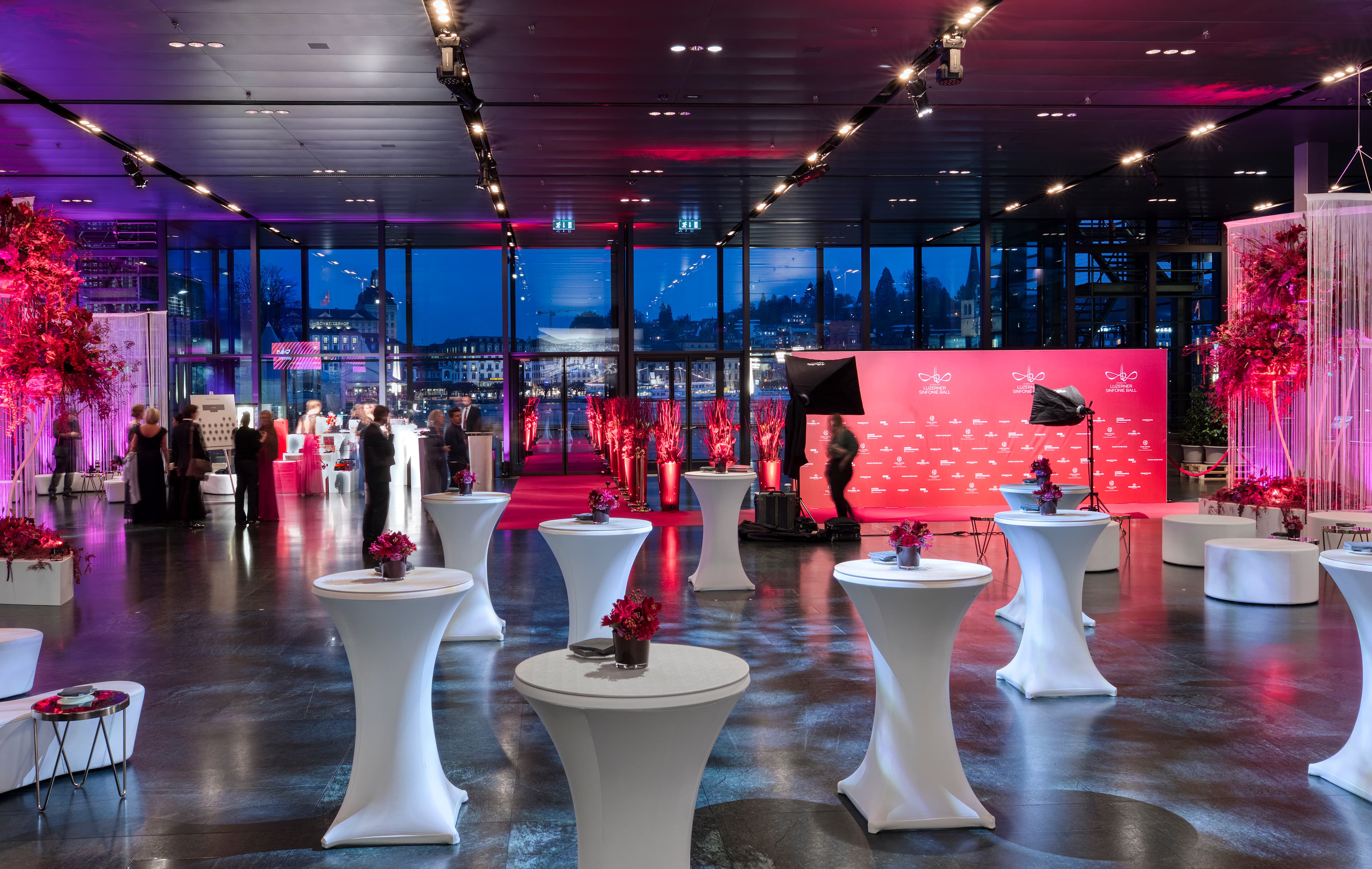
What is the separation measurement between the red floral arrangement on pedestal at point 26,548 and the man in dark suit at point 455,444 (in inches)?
196

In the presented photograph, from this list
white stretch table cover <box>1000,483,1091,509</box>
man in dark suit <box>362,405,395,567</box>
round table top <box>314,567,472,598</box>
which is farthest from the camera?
man in dark suit <box>362,405,395,567</box>

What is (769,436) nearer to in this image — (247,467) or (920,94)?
(920,94)

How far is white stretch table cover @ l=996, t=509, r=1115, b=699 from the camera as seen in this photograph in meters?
5.11

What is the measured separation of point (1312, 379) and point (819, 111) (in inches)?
203

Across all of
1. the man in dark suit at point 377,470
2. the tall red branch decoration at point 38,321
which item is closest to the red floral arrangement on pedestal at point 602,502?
the man in dark suit at point 377,470

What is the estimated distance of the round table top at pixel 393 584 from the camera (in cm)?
349

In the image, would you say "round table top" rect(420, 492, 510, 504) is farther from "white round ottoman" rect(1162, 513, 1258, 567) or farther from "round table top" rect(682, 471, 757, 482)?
"white round ottoman" rect(1162, 513, 1258, 567)

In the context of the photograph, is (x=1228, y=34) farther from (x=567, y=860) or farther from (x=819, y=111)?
(x=567, y=860)

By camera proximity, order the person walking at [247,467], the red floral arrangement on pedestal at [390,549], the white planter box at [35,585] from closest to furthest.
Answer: the red floral arrangement on pedestal at [390,549] < the white planter box at [35,585] < the person walking at [247,467]

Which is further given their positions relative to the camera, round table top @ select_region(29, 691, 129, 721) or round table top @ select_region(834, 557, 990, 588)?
round table top @ select_region(29, 691, 129, 721)

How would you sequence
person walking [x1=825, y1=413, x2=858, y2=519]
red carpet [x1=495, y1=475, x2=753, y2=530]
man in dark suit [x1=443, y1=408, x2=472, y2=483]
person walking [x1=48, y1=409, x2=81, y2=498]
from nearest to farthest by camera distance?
person walking [x1=825, y1=413, x2=858, y2=519]
red carpet [x1=495, y1=475, x2=753, y2=530]
man in dark suit [x1=443, y1=408, x2=472, y2=483]
person walking [x1=48, y1=409, x2=81, y2=498]

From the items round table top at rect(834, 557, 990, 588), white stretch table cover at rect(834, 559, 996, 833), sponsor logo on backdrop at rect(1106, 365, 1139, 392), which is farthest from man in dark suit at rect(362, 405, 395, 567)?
sponsor logo on backdrop at rect(1106, 365, 1139, 392)

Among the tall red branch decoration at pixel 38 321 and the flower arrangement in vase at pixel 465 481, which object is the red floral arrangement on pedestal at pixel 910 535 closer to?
the flower arrangement in vase at pixel 465 481

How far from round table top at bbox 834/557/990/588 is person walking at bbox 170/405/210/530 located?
33.4ft
